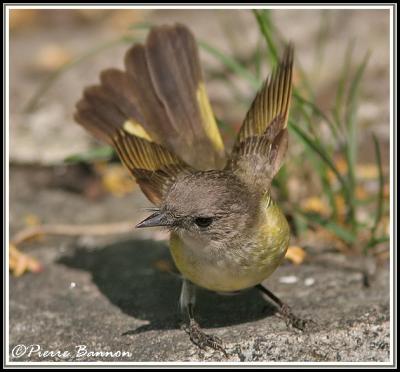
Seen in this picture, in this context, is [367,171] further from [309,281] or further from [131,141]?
[131,141]

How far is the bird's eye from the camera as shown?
3905 millimetres

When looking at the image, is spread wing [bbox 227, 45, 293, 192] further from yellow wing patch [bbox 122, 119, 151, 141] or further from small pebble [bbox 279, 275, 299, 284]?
small pebble [bbox 279, 275, 299, 284]

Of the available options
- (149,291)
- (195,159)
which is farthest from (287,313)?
(195,159)

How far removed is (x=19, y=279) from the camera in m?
5.11

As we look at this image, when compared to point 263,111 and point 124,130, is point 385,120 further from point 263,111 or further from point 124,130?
point 124,130

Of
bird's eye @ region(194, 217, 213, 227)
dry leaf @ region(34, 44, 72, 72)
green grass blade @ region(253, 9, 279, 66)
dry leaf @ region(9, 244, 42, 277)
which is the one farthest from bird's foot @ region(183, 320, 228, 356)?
dry leaf @ region(34, 44, 72, 72)

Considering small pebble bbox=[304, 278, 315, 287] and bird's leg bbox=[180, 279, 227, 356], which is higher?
bird's leg bbox=[180, 279, 227, 356]

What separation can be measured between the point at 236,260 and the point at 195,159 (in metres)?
1.06

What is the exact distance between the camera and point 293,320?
167 inches

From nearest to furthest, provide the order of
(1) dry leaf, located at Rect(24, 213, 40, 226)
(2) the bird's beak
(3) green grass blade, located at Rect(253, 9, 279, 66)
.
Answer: (2) the bird's beak
(3) green grass blade, located at Rect(253, 9, 279, 66)
(1) dry leaf, located at Rect(24, 213, 40, 226)

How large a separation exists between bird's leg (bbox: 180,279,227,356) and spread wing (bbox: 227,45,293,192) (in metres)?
0.75

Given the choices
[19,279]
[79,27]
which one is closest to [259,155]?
[19,279]

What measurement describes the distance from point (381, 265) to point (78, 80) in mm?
3970

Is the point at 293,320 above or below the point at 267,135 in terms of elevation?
below
